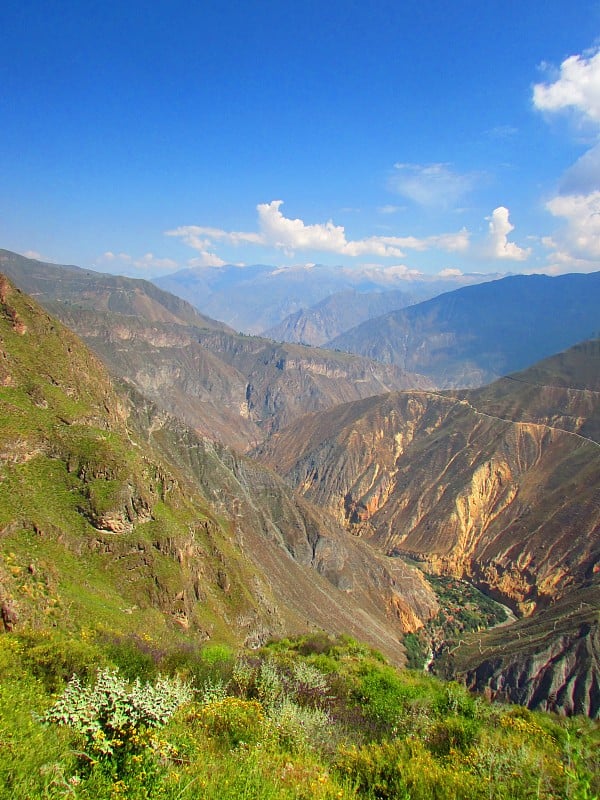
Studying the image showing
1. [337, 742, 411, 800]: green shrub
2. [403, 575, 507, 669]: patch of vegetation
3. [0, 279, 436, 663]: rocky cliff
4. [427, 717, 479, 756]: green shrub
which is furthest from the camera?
[403, 575, 507, 669]: patch of vegetation

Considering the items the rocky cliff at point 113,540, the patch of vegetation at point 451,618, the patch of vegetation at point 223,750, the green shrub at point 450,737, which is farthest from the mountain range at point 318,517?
A: the green shrub at point 450,737

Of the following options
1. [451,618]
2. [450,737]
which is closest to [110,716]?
[450,737]

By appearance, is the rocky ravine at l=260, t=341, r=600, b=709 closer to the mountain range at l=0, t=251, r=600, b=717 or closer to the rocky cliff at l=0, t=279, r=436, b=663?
the mountain range at l=0, t=251, r=600, b=717

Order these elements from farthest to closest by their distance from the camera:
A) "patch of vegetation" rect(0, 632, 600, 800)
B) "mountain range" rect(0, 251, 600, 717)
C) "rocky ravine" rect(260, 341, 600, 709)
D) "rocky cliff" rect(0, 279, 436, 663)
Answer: "rocky ravine" rect(260, 341, 600, 709) < "mountain range" rect(0, 251, 600, 717) < "rocky cliff" rect(0, 279, 436, 663) < "patch of vegetation" rect(0, 632, 600, 800)

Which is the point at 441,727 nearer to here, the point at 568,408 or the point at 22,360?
the point at 22,360

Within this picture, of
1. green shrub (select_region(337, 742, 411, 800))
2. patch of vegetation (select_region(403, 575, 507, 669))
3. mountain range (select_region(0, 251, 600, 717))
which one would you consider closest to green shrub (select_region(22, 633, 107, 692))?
mountain range (select_region(0, 251, 600, 717))

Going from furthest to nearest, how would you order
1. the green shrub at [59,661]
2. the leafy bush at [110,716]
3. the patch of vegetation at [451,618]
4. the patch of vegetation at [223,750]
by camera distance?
1. the patch of vegetation at [451,618]
2. the green shrub at [59,661]
3. the leafy bush at [110,716]
4. the patch of vegetation at [223,750]

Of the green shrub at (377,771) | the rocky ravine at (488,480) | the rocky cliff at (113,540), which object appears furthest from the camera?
the rocky ravine at (488,480)

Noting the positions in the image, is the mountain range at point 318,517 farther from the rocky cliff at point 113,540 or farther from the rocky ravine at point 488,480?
the rocky ravine at point 488,480

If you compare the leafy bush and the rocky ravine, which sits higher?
the leafy bush

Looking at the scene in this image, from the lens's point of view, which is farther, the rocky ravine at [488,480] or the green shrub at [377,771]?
the rocky ravine at [488,480]

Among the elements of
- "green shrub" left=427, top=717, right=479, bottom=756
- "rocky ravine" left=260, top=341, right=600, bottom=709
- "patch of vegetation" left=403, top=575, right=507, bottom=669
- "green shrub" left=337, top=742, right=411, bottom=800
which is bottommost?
"patch of vegetation" left=403, top=575, right=507, bottom=669
